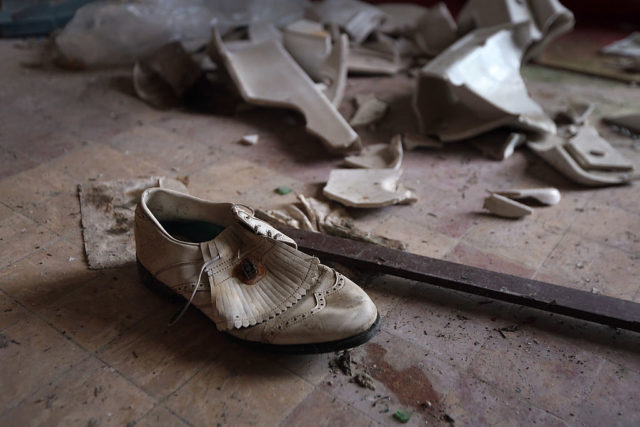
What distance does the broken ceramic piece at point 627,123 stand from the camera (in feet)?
10.4

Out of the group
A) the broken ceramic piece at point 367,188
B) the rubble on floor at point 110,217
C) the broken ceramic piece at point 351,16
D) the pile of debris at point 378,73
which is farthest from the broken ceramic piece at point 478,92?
the rubble on floor at point 110,217

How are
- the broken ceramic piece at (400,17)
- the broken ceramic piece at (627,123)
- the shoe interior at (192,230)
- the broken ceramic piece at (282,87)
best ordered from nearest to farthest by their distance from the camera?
the shoe interior at (192,230) → the broken ceramic piece at (282,87) → the broken ceramic piece at (627,123) → the broken ceramic piece at (400,17)

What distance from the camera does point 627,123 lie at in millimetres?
3201

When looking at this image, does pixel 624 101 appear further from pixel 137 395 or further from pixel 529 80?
pixel 137 395

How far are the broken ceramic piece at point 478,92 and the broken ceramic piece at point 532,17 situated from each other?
239 mm

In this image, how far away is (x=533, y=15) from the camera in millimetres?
3766

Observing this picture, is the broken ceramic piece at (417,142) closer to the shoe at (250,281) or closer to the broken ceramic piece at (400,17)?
the shoe at (250,281)

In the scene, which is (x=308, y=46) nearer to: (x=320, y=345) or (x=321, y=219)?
(x=321, y=219)

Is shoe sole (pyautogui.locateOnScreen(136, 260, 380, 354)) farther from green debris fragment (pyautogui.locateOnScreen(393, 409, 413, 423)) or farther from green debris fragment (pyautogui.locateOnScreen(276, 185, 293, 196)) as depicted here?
green debris fragment (pyautogui.locateOnScreen(276, 185, 293, 196))

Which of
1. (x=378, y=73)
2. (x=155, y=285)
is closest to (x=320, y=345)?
(x=155, y=285)

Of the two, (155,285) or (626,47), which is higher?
(155,285)

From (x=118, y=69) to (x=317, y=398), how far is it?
3229mm

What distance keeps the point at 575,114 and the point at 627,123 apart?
30cm

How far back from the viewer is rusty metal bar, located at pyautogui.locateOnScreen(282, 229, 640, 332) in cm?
171
